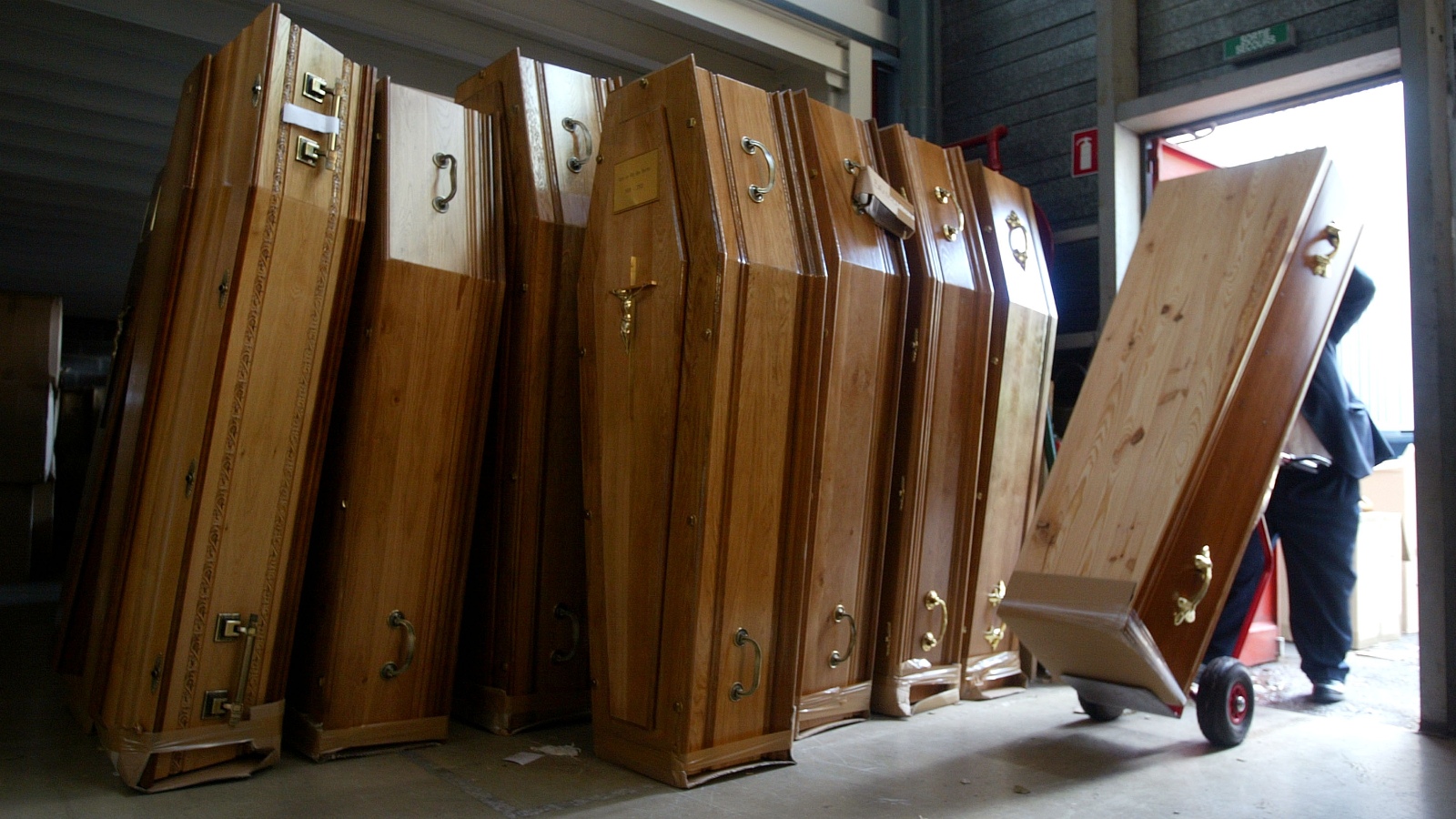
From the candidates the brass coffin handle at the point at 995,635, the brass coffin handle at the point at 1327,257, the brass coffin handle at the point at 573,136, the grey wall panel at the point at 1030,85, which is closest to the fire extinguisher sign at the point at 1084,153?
the grey wall panel at the point at 1030,85

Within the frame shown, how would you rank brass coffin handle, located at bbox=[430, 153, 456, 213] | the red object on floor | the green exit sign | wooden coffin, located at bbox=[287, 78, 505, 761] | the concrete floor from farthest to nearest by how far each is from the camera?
the red object on floor → the green exit sign → brass coffin handle, located at bbox=[430, 153, 456, 213] → wooden coffin, located at bbox=[287, 78, 505, 761] → the concrete floor

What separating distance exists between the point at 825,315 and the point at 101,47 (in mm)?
4107

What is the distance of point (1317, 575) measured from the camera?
11.0 ft

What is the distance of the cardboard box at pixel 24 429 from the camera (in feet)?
18.5

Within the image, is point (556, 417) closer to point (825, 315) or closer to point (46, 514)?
point (825, 315)

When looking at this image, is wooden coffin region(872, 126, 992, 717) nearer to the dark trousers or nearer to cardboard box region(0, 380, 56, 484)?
the dark trousers

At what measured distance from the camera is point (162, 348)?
7.57 feet

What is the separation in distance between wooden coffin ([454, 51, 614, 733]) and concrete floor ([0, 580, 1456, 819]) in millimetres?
133

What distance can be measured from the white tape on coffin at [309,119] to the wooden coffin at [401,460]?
0.17m

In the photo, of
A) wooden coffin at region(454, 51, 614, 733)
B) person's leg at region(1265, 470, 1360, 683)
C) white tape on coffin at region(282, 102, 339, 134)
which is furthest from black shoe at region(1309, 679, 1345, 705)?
white tape on coffin at region(282, 102, 339, 134)

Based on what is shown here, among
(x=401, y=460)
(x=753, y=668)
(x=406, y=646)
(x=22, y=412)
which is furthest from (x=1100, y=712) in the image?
(x=22, y=412)

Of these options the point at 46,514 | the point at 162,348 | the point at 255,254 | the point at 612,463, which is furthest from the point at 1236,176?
the point at 46,514

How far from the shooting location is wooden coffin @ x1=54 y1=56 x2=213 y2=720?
235 cm

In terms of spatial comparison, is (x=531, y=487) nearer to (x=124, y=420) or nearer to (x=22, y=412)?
(x=124, y=420)
